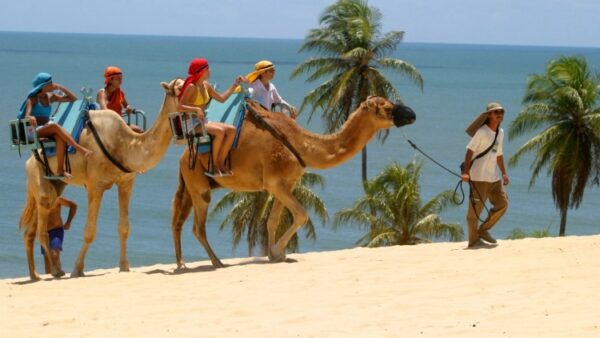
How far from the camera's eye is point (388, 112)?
52.0 feet

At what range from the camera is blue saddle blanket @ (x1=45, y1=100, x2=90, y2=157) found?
15.5 m

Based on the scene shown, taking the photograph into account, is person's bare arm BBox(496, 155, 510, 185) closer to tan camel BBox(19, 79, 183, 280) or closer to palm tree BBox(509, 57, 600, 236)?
tan camel BBox(19, 79, 183, 280)

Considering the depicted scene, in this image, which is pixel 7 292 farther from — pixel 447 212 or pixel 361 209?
pixel 447 212

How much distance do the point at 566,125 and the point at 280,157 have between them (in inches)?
1366

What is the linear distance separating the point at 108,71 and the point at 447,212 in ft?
172

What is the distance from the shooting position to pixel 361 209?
4341 cm

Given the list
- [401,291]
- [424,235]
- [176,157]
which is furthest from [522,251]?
Answer: [176,157]

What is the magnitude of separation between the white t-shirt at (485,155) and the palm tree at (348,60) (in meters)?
37.2

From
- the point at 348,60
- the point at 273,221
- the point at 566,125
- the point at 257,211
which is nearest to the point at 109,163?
the point at 273,221

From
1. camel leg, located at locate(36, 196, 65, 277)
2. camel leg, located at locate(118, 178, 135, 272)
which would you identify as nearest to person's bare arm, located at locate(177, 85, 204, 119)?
camel leg, located at locate(118, 178, 135, 272)

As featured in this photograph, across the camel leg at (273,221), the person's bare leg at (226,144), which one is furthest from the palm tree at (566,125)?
the person's bare leg at (226,144)

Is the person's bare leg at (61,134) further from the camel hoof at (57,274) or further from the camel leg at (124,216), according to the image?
the camel hoof at (57,274)

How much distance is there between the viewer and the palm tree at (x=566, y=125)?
4822 cm

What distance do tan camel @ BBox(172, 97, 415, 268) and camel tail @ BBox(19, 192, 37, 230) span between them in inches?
67.2
